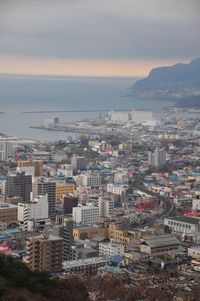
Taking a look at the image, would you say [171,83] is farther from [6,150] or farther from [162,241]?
[162,241]

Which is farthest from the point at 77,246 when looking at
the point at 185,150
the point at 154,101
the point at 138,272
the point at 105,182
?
the point at 154,101

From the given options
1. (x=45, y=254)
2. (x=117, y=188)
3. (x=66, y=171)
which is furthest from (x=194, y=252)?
(x=66, y=171)

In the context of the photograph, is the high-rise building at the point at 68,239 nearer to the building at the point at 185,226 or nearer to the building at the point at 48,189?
the building at the point at 185,226

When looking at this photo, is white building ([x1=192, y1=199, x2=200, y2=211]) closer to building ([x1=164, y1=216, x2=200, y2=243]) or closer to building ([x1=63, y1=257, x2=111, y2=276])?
building ([x1=164, y1=216, x2=200, y2=243])

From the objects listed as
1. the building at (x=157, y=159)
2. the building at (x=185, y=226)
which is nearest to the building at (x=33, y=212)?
the building at (x=185, y=226)

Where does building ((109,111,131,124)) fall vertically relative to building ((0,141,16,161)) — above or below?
above

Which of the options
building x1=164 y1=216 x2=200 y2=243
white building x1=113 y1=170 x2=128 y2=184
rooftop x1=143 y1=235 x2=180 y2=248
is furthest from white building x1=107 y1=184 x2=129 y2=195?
rooftop x1=143 y1=235 x2=180 y2=248
